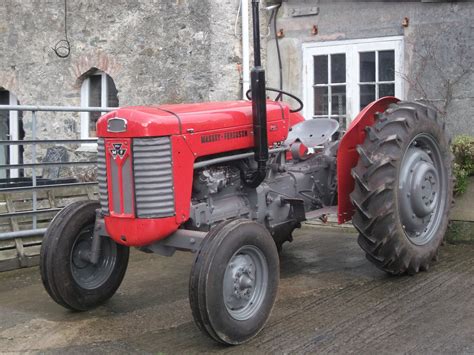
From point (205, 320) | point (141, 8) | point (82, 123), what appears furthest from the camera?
point (82, 123)

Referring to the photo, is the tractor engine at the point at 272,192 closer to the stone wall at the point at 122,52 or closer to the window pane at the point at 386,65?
the window pane at the point at 386,65

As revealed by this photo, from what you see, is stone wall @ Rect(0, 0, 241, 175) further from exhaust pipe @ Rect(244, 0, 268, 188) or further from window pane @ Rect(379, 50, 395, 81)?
exhaust pipe @ Rect(244, 0, 268, 188)

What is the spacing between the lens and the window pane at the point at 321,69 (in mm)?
8414

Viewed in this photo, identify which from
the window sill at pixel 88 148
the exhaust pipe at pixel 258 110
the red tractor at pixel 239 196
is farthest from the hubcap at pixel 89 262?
the window sill at pixel 88 148

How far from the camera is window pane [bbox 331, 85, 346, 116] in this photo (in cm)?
828

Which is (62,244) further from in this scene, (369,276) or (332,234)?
(332,234)

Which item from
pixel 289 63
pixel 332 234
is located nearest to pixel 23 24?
pixel 289 63

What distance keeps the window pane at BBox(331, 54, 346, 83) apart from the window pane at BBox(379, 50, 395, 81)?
0.50m

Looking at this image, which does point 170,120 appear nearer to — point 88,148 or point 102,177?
point 102,177

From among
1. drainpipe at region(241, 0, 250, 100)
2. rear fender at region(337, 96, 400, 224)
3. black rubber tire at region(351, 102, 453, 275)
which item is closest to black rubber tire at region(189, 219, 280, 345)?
black rubber tire at region(351, 102, 453, 275)

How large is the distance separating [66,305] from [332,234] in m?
3.59

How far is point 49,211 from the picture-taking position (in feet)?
20.8

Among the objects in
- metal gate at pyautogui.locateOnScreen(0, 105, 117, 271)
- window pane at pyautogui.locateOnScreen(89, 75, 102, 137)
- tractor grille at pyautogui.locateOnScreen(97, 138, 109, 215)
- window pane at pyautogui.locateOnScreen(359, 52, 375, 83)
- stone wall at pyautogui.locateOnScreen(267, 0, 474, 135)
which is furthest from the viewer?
window pane at pyautogui.locateOnScreen(89, 75, 102, 137)

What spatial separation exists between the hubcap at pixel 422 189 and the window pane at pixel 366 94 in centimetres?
275
